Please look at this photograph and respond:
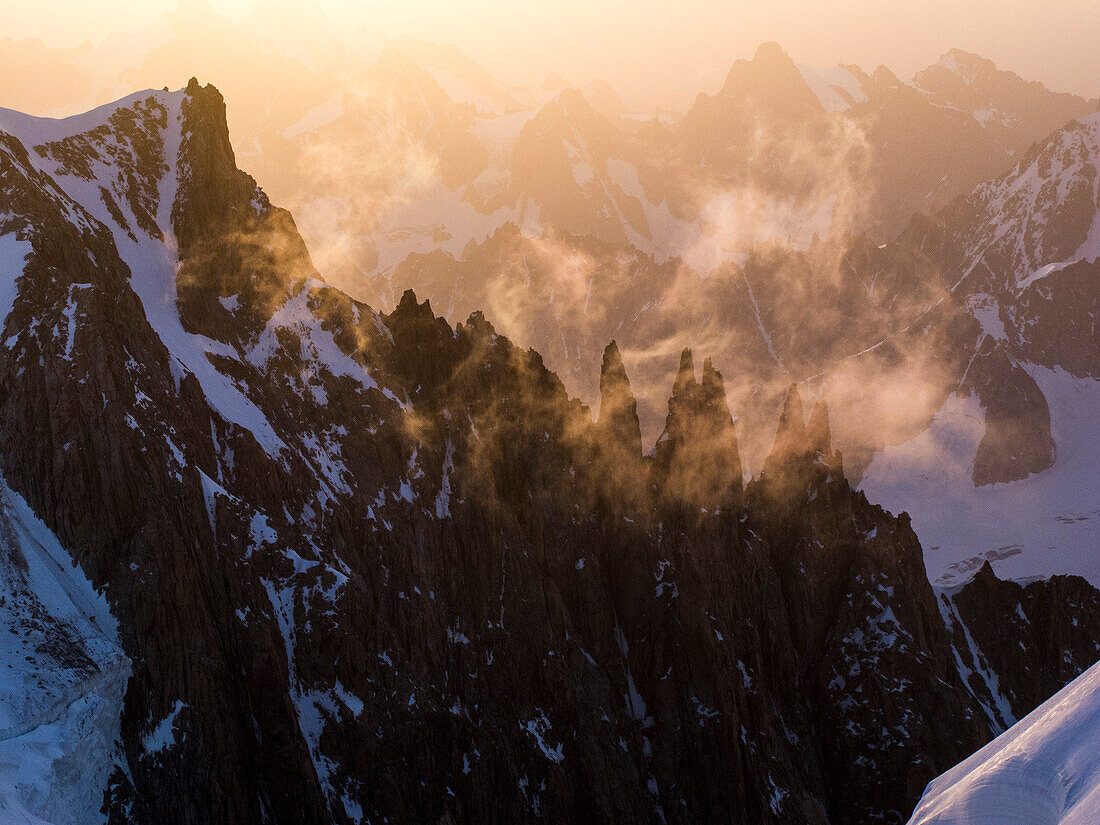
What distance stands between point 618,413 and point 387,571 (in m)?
38.2

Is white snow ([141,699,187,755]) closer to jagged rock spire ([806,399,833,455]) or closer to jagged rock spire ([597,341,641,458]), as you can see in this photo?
jagged rock spire ([597,341,641,458])

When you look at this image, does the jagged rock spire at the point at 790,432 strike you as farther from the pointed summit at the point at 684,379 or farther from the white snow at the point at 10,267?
the white snow at the point at 10,267

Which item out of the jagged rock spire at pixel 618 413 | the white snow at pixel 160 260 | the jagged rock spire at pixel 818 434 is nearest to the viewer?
the white snow at pixel 160 260

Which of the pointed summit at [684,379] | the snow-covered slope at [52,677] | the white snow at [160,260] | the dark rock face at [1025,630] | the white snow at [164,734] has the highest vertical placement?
the white snow at [160,260]

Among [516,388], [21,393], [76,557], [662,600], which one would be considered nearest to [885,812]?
[662,600]

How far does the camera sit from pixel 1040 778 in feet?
56.5

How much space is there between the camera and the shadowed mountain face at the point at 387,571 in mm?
59562

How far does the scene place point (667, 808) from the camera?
282 feet

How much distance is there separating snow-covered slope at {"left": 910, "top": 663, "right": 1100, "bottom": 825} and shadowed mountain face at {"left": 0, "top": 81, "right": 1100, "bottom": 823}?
141 ft

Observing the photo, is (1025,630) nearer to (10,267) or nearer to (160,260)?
(160,260)

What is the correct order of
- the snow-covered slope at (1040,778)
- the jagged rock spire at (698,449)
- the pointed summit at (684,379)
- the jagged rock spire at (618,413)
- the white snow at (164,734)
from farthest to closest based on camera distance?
the pointed summit at (684,379) → the jagged rock spire at (698,449) → the jagged rock spire at (618,413) → the white snow at (164,734) → the snow-covered slope at (1040,778)

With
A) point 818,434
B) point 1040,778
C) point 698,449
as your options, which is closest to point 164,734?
point 1040,778

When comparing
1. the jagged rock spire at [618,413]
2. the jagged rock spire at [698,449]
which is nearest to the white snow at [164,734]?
the jagged rock spire at [618,413]

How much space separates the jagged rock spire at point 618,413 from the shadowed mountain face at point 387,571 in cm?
49
